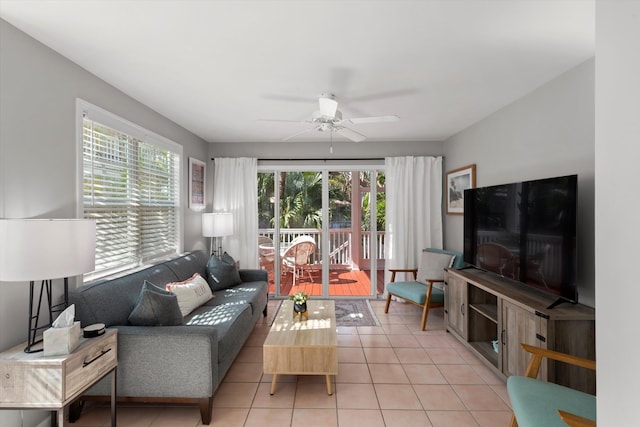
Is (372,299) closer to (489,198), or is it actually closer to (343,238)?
(343,238)

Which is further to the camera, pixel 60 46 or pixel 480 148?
pixel 480 148

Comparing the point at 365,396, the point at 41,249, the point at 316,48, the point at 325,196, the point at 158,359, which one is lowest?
the point at 365,396

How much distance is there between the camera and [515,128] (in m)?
3.10

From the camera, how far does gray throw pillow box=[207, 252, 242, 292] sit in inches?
151

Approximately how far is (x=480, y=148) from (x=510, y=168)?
0.67 m

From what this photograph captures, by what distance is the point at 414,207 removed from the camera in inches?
188

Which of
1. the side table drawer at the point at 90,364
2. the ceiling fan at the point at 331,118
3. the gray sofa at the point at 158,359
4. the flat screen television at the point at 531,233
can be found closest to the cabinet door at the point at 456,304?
the flat screen television at the point at 531,233

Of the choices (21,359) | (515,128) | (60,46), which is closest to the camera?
(21,359)

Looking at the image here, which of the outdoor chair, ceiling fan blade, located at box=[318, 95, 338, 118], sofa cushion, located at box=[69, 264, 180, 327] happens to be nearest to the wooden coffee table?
sofa cushion, located at box=[69, 264, 180, 327]

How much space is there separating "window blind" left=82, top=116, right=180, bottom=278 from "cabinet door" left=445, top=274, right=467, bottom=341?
130 inches

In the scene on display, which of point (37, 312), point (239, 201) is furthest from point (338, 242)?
point (37, 312)

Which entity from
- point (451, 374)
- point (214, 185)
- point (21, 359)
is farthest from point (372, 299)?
point (21, 359)

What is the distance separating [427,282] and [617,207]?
328 cm

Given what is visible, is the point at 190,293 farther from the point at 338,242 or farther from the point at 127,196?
the point at 338,242
